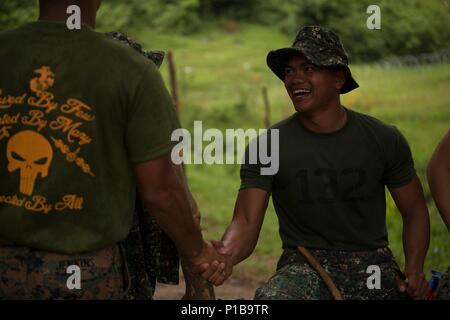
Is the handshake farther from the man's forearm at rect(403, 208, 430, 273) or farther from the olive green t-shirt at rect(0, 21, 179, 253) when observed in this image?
the man's forearm at rect(403, 208, 430, 273)

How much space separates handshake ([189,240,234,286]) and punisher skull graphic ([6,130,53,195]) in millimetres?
928

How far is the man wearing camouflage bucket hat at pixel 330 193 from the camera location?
179 inches

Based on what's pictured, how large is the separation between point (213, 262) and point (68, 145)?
113 cm

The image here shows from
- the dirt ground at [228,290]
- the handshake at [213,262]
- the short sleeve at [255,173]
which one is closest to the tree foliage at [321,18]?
the dirt ground at [228,290]

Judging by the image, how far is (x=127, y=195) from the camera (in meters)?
3.66

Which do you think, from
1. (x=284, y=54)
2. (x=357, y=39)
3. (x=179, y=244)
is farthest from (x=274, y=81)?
(x=179, y=244)

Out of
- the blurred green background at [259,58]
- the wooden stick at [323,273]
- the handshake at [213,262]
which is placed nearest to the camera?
the handshake at [213,262]

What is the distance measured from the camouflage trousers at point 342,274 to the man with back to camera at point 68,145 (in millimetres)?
1184

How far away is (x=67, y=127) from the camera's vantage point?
11.4ft

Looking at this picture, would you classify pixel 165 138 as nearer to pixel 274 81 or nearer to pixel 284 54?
pixel 284 54

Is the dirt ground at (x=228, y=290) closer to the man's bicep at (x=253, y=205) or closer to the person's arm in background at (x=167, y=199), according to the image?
the man's bicep at (x=253, y=205)

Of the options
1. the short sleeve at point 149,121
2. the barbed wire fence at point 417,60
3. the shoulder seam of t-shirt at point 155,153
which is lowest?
the shoulder seam of t-shirt at point 155,153

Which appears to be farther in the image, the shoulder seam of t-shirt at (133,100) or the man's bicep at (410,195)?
the man's bicep at (410,195)

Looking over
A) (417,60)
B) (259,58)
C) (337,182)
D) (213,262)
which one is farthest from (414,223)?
(259,58)
